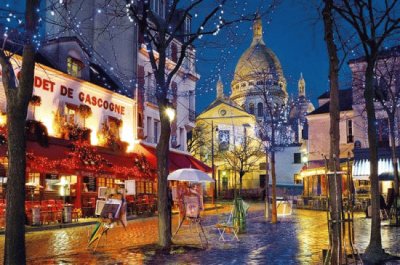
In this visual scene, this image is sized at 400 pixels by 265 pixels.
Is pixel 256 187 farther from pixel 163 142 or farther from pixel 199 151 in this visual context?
pixel 163 142

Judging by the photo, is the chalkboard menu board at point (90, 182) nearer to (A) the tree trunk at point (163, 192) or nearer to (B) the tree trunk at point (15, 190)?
(A) the tree trunk at point (163, 192)

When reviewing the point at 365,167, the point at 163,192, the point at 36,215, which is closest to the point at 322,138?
the point at 365,167

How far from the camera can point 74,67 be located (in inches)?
1199

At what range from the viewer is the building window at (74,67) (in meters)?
29.9

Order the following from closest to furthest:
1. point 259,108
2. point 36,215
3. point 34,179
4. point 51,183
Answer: point 36,215, point 34,179, point 51,183, point 259,108

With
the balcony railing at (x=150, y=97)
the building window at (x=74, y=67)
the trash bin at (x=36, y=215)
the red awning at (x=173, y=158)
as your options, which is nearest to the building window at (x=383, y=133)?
the red awning at (x=173, y=158)

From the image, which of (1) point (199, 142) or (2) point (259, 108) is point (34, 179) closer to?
(1) point (199, 142)

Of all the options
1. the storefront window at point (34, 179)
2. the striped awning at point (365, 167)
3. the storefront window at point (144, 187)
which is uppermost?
the striped awning at point (365, 167)

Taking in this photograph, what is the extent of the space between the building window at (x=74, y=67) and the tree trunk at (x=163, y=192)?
15873mm

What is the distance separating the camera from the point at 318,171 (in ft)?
133

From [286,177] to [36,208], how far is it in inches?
2362

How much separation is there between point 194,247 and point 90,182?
55.7ft

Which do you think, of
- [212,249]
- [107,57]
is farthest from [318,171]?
[212,249]

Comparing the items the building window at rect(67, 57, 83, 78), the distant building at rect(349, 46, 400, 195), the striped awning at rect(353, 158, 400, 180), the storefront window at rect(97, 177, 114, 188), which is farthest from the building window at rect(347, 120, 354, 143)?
the building window at rect(67, 57, 83, 78)
